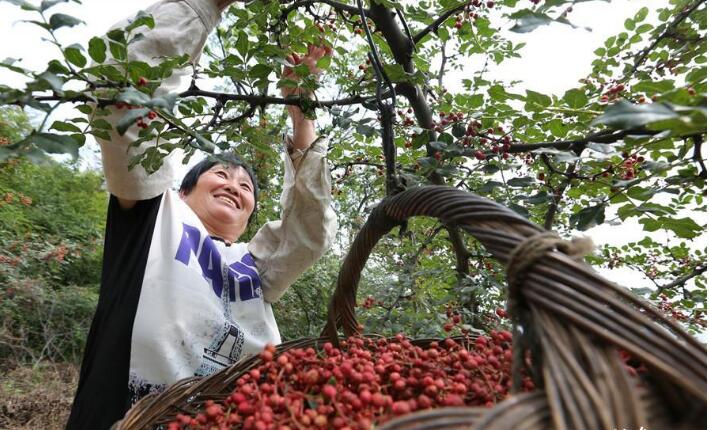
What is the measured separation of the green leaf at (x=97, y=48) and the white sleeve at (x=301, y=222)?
0.67 m

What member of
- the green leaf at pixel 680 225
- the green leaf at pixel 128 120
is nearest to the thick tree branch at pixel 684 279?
the green leaf at pixel 680 225

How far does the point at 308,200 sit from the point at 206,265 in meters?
0.34

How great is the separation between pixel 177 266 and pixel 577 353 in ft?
3.09

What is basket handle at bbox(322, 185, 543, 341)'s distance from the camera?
399 mm

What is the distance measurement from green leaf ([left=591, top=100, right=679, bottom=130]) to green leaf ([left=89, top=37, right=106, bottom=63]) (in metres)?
0.57

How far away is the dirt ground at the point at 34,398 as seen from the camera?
101 inches

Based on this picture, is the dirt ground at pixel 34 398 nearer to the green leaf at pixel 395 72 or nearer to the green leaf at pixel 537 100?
the green leaf at pixel 395 72

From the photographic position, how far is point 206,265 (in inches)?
44.4

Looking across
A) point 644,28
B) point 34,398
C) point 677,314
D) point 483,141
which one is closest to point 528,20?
point 483,141

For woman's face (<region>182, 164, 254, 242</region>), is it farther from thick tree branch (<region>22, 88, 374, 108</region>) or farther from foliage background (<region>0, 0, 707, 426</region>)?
thick tree branch (<region>22, 88, 374, 108</region>)

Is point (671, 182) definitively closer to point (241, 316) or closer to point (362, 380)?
point (362, 380)

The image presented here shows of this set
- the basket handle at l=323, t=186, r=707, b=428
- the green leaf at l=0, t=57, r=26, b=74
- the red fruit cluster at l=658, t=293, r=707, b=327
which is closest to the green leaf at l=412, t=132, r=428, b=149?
the basket handle at l=323, t=186, r=707, b=428

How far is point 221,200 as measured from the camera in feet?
4.37

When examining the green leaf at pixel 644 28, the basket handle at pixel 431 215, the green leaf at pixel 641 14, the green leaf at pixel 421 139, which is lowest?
the basket handle at pixel 431 215
